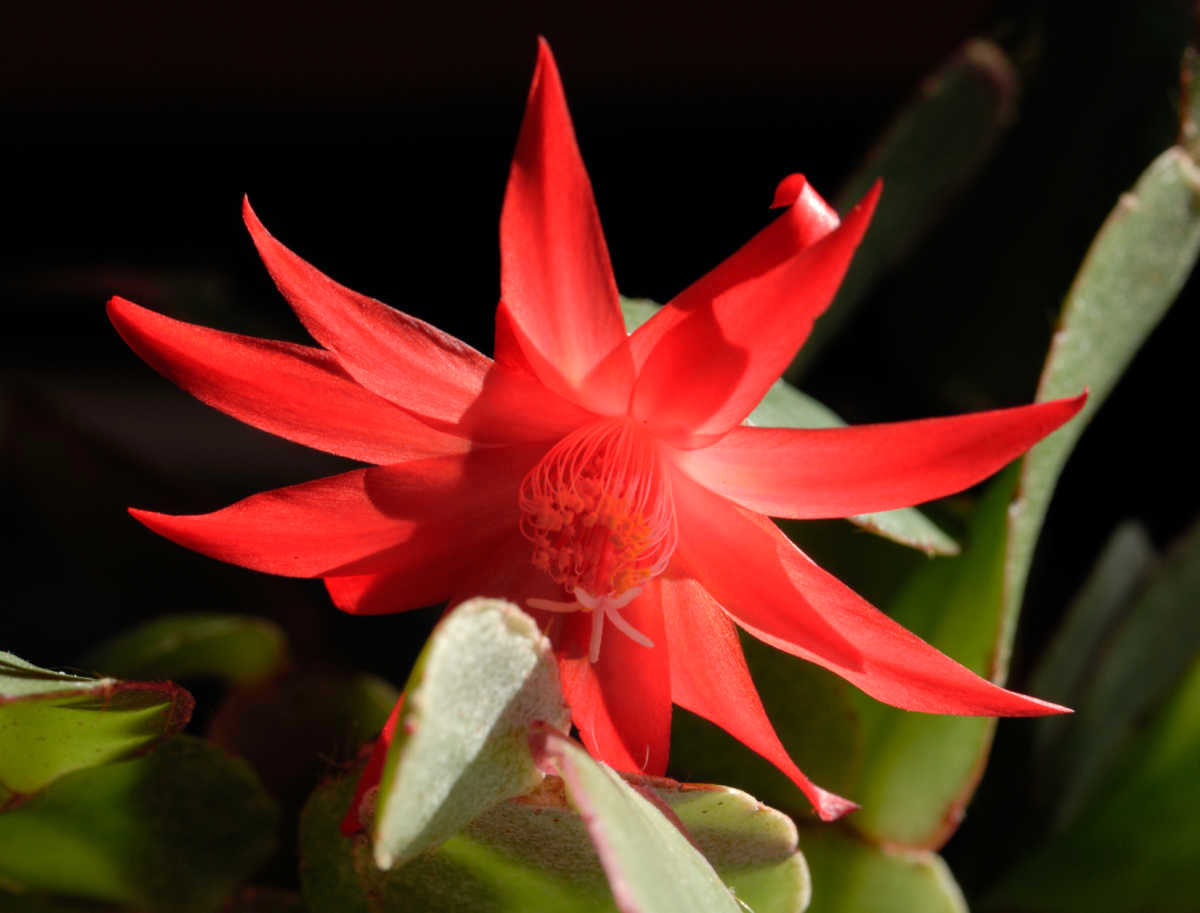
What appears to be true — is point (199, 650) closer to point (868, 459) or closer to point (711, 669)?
point (711, 669)

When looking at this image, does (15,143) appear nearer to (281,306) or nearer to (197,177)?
(197,177)

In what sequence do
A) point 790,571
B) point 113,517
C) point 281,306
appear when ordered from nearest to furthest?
point 790,571 < point 113,517 < point 281,306

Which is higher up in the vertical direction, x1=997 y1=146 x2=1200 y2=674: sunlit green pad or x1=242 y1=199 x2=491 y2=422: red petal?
x1=997 y1=146 x2=1200 y2=674: sunlit green pad

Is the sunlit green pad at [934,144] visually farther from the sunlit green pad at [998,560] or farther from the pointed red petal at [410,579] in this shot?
the pointed red petal at [410,579]

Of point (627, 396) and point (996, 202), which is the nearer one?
point (627, 396)

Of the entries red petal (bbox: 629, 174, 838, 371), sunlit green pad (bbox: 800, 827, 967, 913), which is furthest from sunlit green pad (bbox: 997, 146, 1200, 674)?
red petal (bbox: 629, 174, 838, 371)

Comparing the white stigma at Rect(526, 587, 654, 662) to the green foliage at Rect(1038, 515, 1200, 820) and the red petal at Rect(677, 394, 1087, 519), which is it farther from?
the green foliage at Rect(1038, 515, 1200, 820)

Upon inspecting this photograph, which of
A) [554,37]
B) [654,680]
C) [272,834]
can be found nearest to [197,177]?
[554,37]
